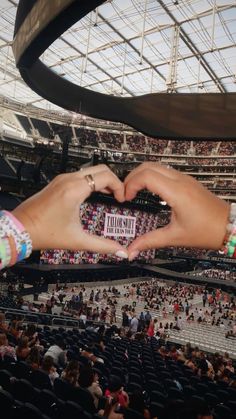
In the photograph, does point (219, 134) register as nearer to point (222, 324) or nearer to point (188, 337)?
point (188, 337)

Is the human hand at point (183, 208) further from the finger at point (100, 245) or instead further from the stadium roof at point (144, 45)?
the stadium roof at point (144, 45)

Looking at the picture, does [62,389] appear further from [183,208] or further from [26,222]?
[183,208]

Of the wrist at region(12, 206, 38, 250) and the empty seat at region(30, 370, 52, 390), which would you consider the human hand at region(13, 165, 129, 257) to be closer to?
the wrist at region(12, 206, 38, 250)

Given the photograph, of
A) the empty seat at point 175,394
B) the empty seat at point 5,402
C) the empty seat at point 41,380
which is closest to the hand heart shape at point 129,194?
the empty seat at point 5,402

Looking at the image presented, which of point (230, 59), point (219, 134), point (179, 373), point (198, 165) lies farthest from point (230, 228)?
point (198, 165)

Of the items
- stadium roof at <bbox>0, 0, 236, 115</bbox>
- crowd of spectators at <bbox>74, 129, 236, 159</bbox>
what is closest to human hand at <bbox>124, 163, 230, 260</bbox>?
stadium roof at <bbox>0, 0, 236, 115</bbox>
